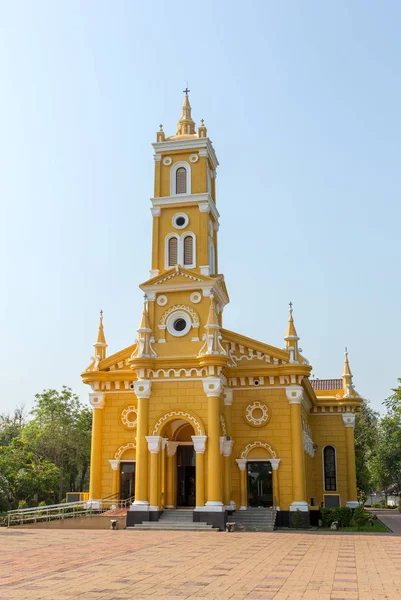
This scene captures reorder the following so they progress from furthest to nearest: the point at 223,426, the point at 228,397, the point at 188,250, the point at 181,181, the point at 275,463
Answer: the point at 181,181 < the point at 188,250 < the point at 228,397 < the point at 275,463 < the point at 223,426

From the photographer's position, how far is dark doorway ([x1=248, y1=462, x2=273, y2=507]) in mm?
35156

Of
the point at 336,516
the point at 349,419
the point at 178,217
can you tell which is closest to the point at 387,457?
the point at 349,419

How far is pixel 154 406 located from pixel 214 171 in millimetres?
16573

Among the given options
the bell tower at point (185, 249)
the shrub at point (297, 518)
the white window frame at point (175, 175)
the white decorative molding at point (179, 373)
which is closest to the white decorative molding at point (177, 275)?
the bell tower at point (185, 249)

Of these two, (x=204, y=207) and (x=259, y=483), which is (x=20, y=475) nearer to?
(x=259, y=483)

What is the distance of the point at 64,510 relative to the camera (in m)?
36.8

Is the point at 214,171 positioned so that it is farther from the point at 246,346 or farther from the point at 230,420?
the point at 230,420

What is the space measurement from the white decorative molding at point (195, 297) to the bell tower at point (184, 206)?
1574mm

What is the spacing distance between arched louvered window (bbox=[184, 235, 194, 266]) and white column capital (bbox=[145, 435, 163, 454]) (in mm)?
10413

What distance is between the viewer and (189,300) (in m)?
36.3

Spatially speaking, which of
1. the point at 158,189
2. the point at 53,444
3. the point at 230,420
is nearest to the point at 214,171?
the point at 158,189

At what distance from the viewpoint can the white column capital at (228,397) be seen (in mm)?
35750

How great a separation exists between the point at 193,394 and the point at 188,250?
9.12 m

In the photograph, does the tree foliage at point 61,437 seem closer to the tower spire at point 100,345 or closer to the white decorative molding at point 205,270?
the tower spire at point 100,345
